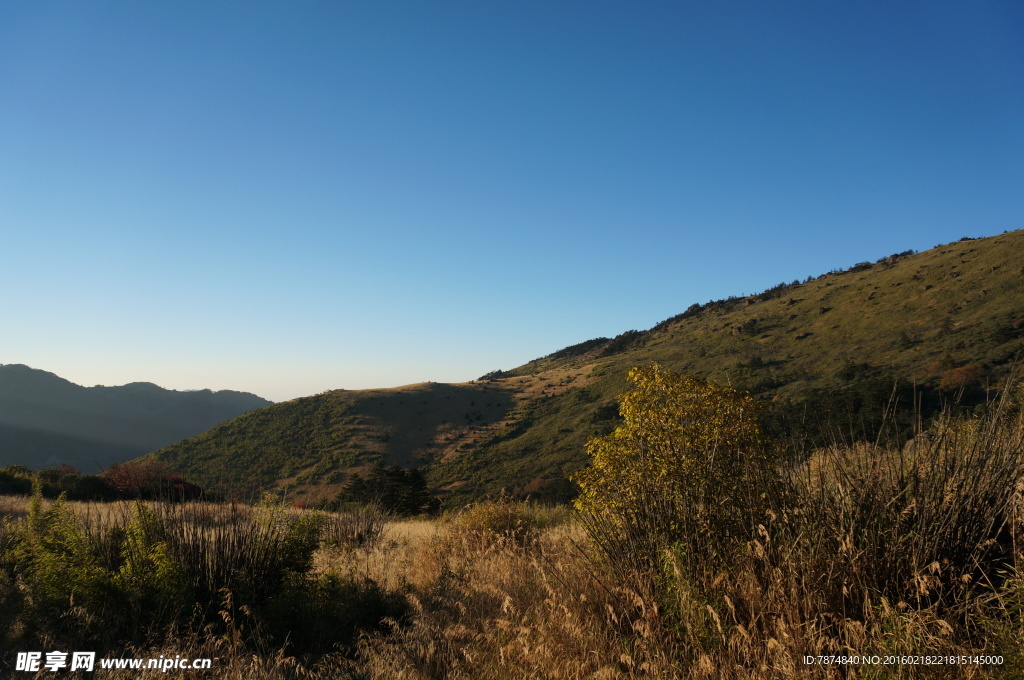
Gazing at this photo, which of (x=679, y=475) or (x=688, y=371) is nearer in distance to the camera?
(x=679, y=475)

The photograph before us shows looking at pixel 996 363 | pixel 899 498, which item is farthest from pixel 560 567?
pixel 996 363

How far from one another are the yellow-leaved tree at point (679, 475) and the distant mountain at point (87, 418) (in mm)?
103373

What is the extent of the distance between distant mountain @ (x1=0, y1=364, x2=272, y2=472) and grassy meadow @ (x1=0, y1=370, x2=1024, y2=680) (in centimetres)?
10123

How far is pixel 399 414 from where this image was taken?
67.1 metres

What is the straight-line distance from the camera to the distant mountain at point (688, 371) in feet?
115

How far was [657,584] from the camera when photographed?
4281 mm

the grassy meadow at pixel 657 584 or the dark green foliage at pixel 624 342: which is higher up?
the dark green foliage at pixel 624 342

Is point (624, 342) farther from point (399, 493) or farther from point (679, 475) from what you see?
point (679, 475)

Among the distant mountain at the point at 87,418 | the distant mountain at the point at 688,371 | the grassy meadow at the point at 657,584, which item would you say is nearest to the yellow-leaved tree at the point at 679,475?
the grassy meadow at the point at 657,584

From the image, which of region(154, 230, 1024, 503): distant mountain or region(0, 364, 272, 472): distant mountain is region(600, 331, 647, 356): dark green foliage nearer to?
region(154, 230, 1024, 503): distant mountain

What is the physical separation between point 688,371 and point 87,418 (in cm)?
14206

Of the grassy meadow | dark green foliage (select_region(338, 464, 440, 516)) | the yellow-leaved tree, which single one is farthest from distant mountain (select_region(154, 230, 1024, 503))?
the grassy meadow

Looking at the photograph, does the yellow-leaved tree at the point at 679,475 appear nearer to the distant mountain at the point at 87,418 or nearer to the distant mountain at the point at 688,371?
the distant mountain at the point at 688,371

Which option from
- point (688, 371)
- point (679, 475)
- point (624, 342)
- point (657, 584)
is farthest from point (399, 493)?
point (624, 342)
